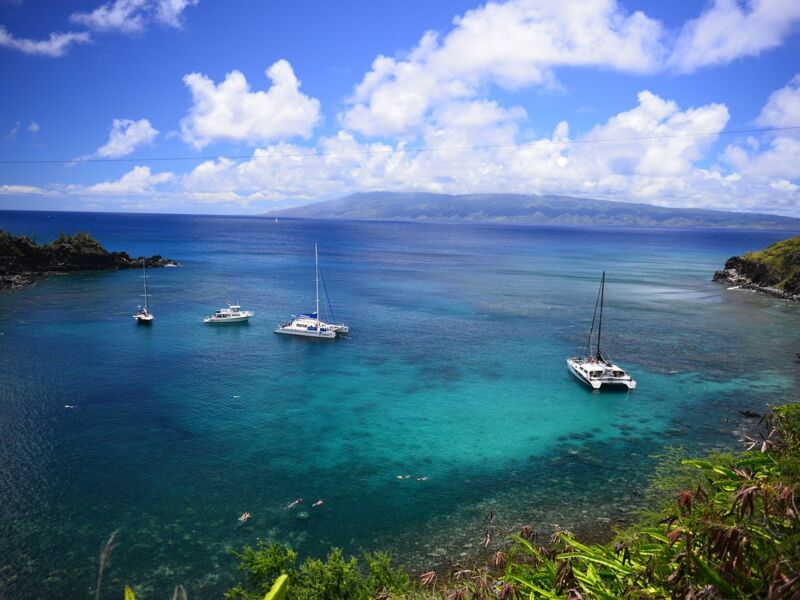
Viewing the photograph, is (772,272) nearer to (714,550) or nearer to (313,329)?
(313,329)

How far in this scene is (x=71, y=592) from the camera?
22.1 meters

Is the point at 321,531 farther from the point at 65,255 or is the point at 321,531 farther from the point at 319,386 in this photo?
the point at 65,255

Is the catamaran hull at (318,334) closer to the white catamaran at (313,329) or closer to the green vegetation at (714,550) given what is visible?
the white catamaran at (313,329)

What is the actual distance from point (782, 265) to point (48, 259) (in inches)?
6437

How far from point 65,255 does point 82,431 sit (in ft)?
317

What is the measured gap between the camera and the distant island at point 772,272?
335 feet

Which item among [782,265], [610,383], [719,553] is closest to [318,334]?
[610,383]

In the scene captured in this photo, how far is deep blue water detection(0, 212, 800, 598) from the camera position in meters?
26.4

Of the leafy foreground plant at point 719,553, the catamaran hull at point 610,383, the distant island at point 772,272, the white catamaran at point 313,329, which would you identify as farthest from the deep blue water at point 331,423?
the distant island at point 772,272

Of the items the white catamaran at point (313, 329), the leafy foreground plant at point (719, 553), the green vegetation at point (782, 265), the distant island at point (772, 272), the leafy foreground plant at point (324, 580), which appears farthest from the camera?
the green vegetation at point (782, 265)

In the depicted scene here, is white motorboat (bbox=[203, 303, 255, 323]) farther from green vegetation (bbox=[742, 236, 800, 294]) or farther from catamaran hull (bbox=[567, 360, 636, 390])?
green vegetation (bbox=[742, 236, 800, 294])

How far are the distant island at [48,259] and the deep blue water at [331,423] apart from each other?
57.2 ft

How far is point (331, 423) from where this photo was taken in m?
40.7

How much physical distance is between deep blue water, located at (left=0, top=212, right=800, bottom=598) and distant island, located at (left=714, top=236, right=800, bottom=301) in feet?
62.5
